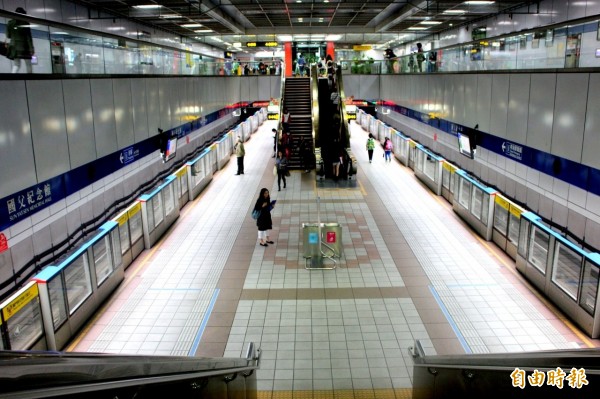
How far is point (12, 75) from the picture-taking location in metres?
7.34

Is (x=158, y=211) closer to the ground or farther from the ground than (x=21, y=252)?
closer to the ground

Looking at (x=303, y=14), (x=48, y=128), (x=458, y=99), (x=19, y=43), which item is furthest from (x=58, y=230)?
(x=303, y=14)

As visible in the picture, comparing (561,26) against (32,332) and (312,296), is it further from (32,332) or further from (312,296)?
(32,332)

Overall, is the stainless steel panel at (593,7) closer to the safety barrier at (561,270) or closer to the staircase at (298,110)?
the safety barrier at (561,270)

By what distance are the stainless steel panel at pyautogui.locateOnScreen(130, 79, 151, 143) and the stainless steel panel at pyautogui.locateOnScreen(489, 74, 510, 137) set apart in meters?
9.41

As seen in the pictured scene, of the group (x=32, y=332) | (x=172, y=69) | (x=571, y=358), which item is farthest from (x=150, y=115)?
(x=571, y=358)

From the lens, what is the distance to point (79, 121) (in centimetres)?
973

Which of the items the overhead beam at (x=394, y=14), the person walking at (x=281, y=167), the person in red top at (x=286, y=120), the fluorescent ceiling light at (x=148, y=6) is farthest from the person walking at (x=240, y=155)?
the overhead beam at (x=394, y=14)

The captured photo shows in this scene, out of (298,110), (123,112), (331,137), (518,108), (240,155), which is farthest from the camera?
(298,110)

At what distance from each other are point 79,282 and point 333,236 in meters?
4.70

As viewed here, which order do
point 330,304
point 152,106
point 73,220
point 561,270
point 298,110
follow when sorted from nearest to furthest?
point 561,270, point 330,304, point 73,220, point 152,106, point 298,110

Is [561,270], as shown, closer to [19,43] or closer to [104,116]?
[19,43]

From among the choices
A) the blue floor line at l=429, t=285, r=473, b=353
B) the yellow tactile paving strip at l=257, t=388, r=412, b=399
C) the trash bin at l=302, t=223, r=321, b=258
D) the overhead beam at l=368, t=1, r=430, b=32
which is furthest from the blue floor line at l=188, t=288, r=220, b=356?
the overhead beam at l=368, t=1, r=430, b=32

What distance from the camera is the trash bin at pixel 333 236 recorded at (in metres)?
9.89
